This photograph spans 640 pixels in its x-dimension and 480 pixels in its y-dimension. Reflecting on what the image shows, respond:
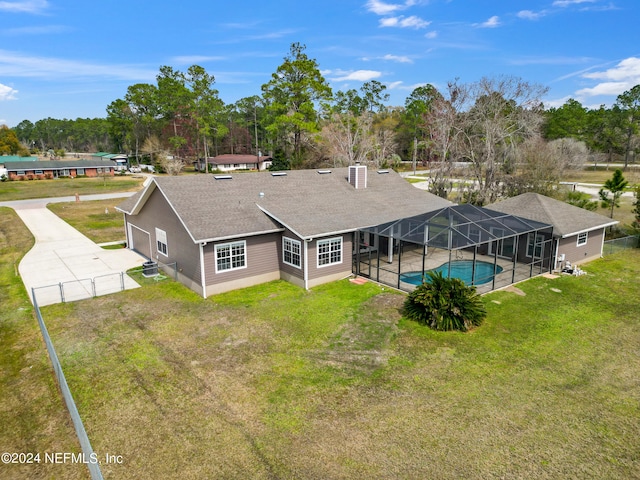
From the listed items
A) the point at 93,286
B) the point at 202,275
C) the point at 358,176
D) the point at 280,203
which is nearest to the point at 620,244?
the point at 358,176

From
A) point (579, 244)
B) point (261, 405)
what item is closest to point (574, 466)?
point (261, 405)

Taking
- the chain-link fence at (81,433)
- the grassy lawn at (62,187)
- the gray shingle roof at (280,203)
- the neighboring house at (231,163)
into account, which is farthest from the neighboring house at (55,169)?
the chain-link fence at (81,433)

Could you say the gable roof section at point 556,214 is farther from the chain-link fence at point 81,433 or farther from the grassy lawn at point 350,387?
the chain-link fence at point 81,433

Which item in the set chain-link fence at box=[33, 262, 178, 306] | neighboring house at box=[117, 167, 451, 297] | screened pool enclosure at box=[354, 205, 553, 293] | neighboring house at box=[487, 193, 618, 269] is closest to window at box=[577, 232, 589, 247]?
neighboring house at box=[487, 193, 618, 269]

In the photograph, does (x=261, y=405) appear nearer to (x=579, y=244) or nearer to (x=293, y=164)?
(x=579, y=244)

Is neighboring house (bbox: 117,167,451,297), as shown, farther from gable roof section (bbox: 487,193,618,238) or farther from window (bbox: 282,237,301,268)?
gable roof section (bbox: 487,193,618,238)
